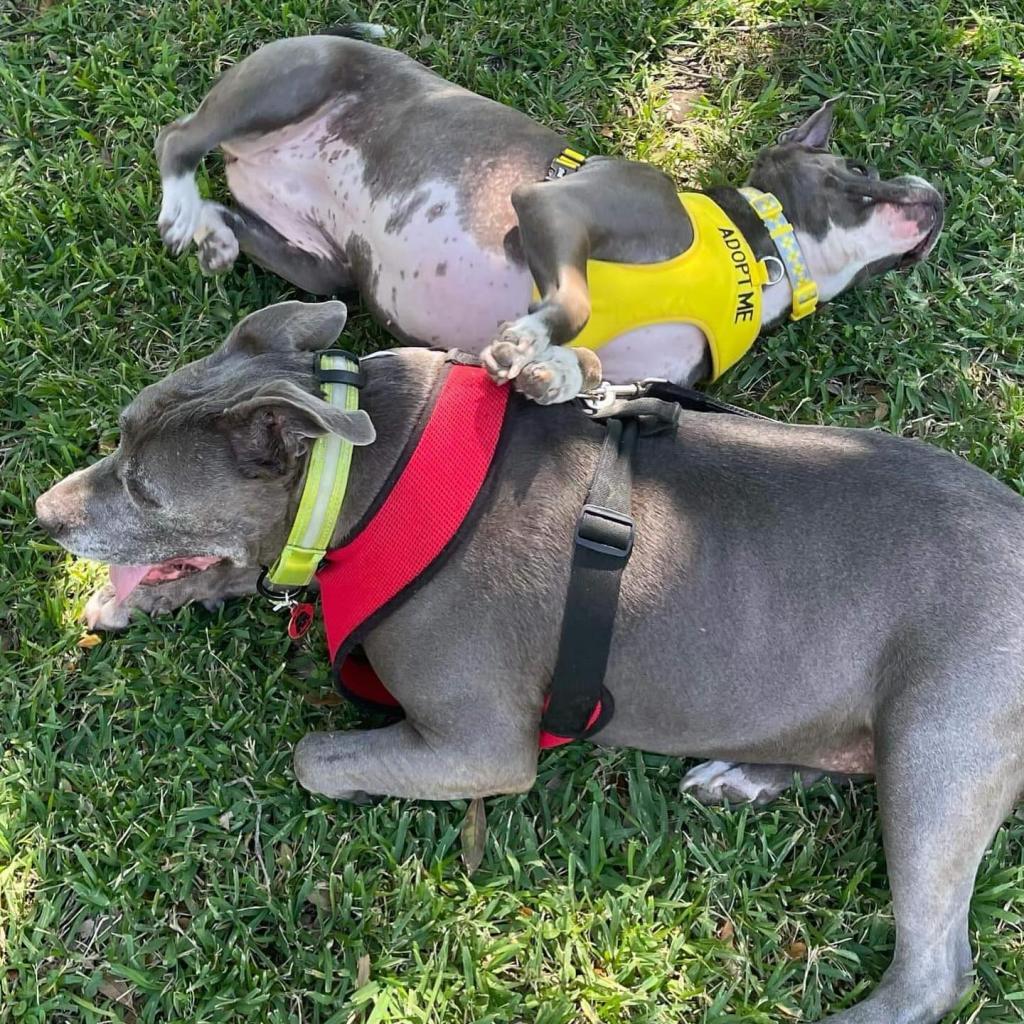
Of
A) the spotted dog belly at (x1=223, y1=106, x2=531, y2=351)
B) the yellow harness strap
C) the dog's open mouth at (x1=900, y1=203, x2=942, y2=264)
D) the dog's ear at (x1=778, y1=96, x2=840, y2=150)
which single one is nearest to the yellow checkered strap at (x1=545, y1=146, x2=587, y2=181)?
the spotted dog belly at (x1=223, y1=106, x2=531, y2=351)

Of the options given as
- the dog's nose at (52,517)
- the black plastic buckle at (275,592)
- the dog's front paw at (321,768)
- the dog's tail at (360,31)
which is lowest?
the dog's front paw at (321,768)

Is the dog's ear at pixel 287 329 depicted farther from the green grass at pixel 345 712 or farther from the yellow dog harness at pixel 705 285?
→ the green grass at pixel 345 712

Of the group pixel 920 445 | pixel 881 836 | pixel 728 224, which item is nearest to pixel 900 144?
pixel 728 224

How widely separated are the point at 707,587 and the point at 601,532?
36 centimetres

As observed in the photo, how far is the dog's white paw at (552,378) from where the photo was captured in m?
3.15

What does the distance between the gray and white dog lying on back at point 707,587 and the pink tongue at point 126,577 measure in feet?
0.60

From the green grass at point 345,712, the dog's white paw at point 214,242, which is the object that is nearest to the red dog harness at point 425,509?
the green grass at point 345,712

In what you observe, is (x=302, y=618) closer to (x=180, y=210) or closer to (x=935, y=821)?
(x=180, y=210)

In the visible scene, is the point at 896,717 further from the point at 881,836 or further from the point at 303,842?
the point at 303,842

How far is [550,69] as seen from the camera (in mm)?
4777

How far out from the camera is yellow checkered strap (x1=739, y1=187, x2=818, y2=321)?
13.6 ft

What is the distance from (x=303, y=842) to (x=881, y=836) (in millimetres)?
1887

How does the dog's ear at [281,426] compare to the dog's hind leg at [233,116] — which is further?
the dog's hind leg at [233,116]

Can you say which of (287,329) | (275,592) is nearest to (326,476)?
(287,329)
